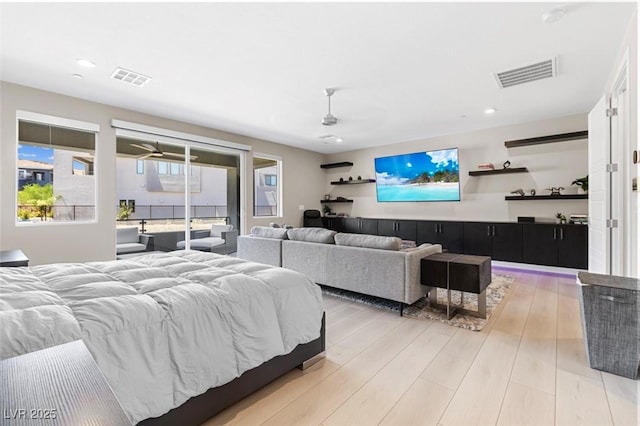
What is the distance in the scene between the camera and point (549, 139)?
16.0ft

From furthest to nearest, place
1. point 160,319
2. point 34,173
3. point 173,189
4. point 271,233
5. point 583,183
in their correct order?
1. point 173,189
2. point 583,183
3. point 271,233
4. point 34,173
5. point 160,319

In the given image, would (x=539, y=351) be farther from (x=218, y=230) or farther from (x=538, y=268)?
(x=218, y=230)

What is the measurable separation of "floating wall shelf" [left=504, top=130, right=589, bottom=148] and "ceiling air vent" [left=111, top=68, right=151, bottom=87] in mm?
5643

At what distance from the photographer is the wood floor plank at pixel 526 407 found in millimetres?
1564

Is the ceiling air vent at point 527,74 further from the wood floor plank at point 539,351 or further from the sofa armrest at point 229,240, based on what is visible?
the sofa armrest at point 229,240

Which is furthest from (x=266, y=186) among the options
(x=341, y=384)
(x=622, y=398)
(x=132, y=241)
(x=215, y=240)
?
(x=622, y=398)

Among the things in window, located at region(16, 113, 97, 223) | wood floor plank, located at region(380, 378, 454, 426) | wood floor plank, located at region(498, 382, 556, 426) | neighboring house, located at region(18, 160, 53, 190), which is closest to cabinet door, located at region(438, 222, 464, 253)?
wood floor plank, located at region(498, 382, 556, 426)

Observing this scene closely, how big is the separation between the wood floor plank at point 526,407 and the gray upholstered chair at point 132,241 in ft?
16.5

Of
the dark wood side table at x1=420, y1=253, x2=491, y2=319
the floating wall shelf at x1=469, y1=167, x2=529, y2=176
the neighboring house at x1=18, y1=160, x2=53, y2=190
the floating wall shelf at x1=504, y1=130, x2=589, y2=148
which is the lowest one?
the dark wood side table at x1=420, y1=253, x2=491, y2=319

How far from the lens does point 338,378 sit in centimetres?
196

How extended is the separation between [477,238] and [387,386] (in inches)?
163

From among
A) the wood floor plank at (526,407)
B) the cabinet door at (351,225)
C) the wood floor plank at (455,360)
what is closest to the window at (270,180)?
the cabinet door at (351,225)

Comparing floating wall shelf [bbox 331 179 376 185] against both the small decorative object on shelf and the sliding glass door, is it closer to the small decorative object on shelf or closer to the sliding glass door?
the sliding glass door

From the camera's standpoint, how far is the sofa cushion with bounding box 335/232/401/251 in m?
3.12
